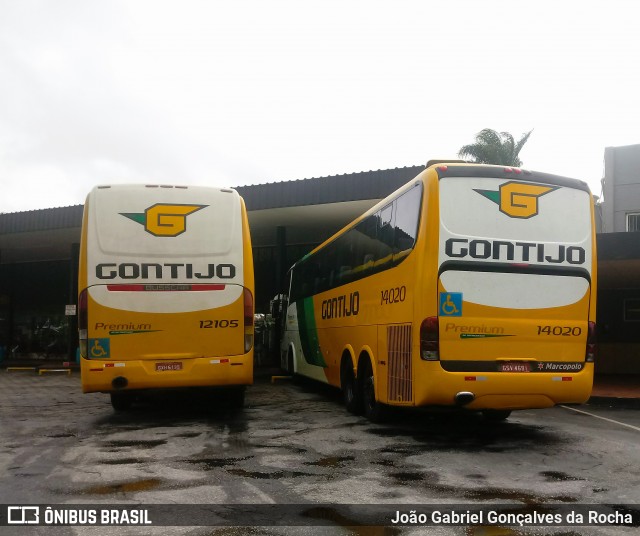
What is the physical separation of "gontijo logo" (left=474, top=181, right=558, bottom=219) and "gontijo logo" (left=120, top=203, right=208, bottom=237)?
462 centimetres

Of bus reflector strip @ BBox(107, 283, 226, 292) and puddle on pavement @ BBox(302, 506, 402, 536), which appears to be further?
bus reflector strip @ BBox(107, 283, 226, 292)

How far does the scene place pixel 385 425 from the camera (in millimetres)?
10344

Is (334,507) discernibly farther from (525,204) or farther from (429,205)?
(525,204)

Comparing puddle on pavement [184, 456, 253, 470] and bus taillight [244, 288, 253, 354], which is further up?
bus taillight [244, 288, 253, 354]

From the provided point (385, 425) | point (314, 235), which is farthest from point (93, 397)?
point (314, 235)

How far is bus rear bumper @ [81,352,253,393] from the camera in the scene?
10.2 meters

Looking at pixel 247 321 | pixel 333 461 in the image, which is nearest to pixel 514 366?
pixel 333 461

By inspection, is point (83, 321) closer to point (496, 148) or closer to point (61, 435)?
point (61, 435)

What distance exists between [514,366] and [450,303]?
1.16m

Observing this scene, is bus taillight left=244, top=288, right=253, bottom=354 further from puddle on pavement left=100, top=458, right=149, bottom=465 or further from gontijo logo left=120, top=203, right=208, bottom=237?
puddle on pavement left=100, top=458, right=149, bottom=465

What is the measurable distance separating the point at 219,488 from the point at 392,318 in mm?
4007

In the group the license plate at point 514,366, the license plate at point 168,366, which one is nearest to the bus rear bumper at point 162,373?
the license plate at point 168,366

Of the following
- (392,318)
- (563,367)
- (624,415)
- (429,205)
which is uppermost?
(429,205)

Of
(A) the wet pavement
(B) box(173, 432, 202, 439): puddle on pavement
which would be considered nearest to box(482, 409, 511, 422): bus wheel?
(A) the wet pavement
